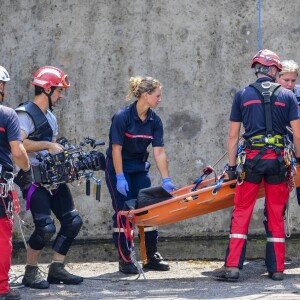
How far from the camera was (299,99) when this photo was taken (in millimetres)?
9312

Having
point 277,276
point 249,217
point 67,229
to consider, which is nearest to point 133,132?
point 67,229

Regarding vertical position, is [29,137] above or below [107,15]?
below

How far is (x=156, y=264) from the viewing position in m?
9.45

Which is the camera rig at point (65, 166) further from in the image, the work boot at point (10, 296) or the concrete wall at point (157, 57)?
the concrete wall at point (157, 57)

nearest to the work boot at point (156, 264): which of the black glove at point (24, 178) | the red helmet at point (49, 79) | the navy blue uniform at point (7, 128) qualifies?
the black glove at point (24, 178)

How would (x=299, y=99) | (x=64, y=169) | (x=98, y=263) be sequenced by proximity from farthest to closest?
(x=98, y=263), (x=299, y=99), (x=64, y=169)

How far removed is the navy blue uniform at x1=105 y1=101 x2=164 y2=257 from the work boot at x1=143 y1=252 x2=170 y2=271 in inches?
11.2

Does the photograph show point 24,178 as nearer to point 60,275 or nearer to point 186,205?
point 60,275

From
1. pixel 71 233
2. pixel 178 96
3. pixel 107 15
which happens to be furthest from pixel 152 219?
pixel 107 15

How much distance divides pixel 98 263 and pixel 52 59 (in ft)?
7.54

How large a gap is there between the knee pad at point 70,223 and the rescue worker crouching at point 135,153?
0.62 m

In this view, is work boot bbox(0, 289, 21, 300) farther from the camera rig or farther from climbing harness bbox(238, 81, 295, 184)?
climbing harness bbox(238, 81, 295, 184)

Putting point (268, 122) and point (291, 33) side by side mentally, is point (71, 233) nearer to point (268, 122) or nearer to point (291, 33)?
point (268, 122)

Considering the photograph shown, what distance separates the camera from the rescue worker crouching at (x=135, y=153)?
9070mm
